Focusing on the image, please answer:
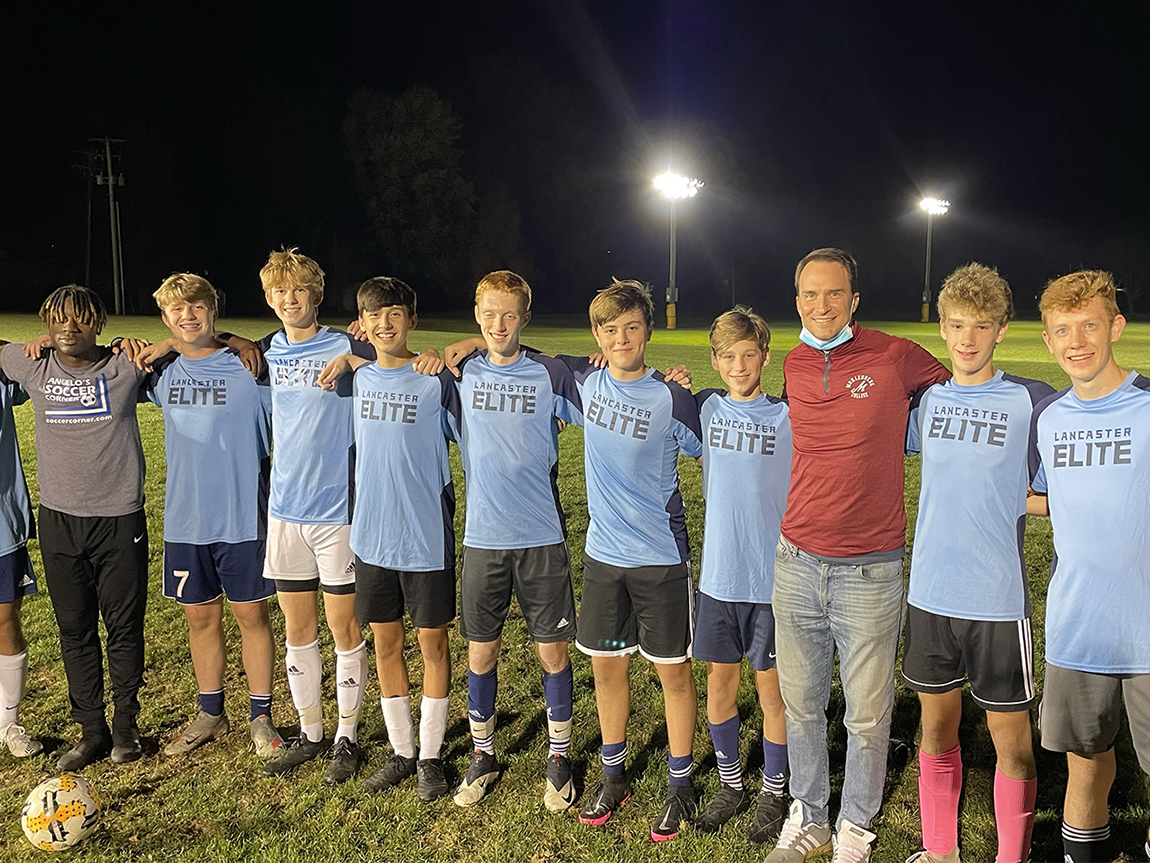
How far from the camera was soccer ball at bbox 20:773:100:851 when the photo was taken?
3609 millimetres

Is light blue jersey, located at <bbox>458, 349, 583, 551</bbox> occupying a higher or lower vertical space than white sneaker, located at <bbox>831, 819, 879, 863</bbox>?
higher

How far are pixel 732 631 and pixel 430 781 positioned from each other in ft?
5.05

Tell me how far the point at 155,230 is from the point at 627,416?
185 ft

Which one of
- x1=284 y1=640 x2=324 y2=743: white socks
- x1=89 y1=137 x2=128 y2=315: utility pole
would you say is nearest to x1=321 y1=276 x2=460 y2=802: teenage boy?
x1=284 y1=640 x2=324 y2=743: white socks

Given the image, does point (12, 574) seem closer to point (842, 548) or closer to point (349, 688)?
point (349, 688)

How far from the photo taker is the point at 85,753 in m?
4.34

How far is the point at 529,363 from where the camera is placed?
4172 mm

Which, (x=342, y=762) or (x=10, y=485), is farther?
(x=10, y=485)

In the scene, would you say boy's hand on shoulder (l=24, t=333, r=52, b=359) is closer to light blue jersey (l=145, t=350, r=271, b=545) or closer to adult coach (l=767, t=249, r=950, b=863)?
light blue jersey (l=145, t=350, r=271, b=545)

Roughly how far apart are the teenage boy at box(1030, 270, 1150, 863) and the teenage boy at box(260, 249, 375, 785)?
9.80 feet

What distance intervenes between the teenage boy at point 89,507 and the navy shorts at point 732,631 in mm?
2740

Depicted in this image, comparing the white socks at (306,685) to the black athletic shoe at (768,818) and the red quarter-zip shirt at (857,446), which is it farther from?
the red quarter-zip shirt at (857,446)

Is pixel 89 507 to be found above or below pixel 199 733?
above

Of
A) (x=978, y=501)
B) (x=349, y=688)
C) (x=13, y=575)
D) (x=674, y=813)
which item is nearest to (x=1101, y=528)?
(x=978, y=501)
